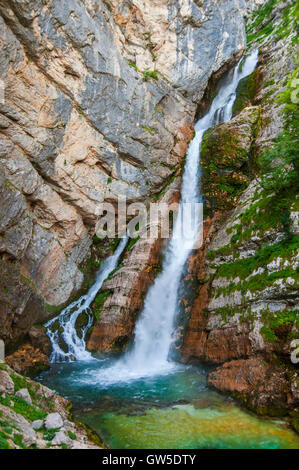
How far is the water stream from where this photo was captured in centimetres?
803

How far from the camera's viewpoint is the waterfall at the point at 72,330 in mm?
15828

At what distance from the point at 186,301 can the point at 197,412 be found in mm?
6492

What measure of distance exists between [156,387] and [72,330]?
713cm

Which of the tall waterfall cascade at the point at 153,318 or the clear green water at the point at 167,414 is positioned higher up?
the tall waterfall cascade at the point at 153,318

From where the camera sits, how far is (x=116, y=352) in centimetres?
1569

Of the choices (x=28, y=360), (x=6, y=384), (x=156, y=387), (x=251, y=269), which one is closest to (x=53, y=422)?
(x=6, y=384)

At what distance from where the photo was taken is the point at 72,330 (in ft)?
56.3

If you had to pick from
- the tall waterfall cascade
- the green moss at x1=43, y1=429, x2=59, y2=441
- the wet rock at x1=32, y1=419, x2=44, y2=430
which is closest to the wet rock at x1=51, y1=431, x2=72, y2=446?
the green moss at x1=43, y1=429, x2=59, y2=441

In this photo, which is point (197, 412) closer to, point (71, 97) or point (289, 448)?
point (289, 448)

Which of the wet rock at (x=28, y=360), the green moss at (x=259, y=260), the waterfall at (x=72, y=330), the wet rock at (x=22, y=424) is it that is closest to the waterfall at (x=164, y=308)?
the waterfall at (x=72, y=330)

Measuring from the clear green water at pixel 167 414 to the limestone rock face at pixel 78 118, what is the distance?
5.01 m

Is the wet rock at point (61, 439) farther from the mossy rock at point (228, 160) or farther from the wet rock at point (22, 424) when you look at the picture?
the mossy rock at point (228, 160)

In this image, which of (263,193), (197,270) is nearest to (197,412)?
(197,270)

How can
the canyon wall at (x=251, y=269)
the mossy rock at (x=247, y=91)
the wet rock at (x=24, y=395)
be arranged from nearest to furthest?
the wet rock at (x=24, y=395) → the canyon wall at (x=251, y=269) → the mossy rock at (x=247, y=91)
